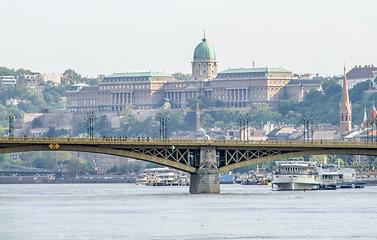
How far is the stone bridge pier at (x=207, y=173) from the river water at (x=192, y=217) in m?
1.65

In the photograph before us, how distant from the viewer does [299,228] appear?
105 m

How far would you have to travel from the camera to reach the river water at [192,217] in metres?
100

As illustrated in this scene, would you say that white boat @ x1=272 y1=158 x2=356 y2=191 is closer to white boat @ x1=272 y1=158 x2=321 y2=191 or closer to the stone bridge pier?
white boat @ x1=272 y1=158 x2=321 y2=191

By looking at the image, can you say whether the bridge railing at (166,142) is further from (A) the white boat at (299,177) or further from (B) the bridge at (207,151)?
(A) the white boat at (299,177)

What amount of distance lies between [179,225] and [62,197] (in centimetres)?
4645

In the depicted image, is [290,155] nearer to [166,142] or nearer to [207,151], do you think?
[207,151]

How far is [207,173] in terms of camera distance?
142m

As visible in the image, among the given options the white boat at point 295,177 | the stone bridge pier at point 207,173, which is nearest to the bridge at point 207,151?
the stone bridge pier at point 207,173

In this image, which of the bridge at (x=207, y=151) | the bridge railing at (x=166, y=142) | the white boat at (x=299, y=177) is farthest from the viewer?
the white boat at (x=299, y=177)

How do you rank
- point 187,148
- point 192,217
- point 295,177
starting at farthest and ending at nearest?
point 295,177 < point 187,148 < point 192,217

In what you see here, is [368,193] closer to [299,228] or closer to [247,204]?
[247,204]

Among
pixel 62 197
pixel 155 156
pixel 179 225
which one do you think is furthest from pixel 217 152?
pixel 179 225

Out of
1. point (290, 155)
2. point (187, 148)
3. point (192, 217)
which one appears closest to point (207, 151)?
point (187, 148)

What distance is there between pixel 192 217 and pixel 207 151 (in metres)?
29.7
